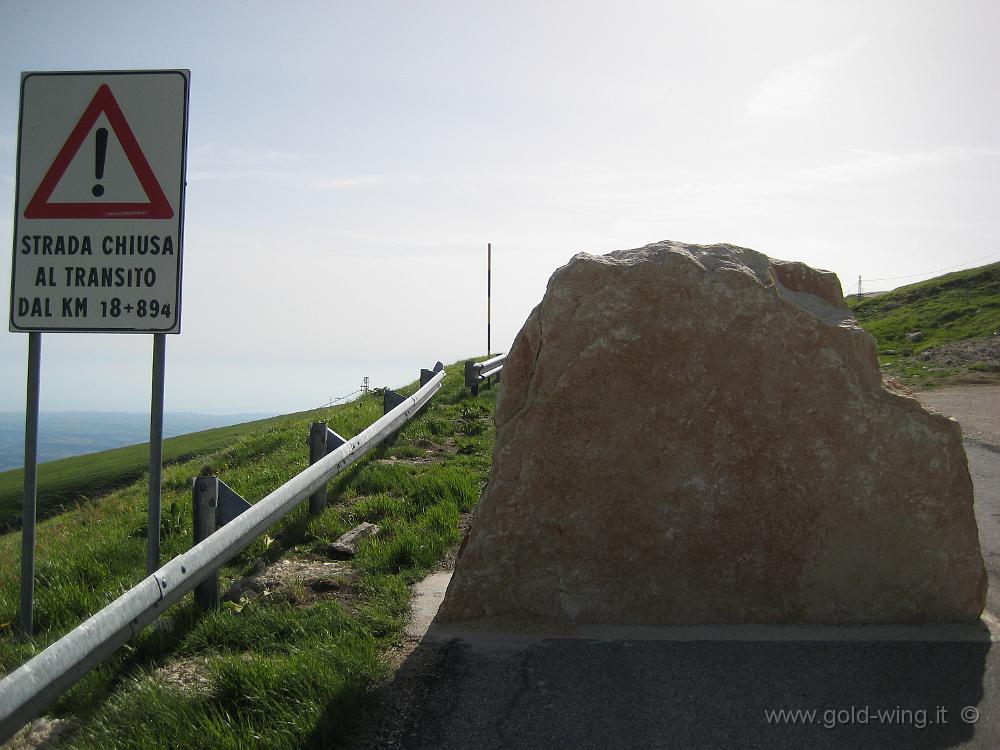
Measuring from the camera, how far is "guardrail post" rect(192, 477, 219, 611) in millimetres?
4438

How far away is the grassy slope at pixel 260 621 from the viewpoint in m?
3.19

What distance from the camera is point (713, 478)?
170 inches

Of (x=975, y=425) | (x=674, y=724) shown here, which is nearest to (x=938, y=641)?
(x=674, y=724)

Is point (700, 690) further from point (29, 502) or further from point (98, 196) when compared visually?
point (98, 196)

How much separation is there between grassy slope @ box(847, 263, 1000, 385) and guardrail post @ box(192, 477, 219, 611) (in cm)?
1785

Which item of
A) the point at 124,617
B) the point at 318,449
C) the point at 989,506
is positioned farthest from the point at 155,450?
the point at 989,506

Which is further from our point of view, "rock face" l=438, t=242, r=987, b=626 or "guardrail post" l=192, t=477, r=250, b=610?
"guardrail post" l=192, t=477, r=250, b=610

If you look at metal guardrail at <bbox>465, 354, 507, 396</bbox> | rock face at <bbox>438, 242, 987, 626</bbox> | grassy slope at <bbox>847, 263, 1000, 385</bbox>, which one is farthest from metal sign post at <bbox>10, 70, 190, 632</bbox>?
grassy slope at <bbox>847, 263, 1000, 385</bbox>

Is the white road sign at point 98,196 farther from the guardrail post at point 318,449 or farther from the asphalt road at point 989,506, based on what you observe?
the asphalt road at point 989,506

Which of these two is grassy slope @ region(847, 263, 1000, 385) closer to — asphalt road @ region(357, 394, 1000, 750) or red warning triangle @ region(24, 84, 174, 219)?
asphalt road @ region(357, 394, 1000, 750)

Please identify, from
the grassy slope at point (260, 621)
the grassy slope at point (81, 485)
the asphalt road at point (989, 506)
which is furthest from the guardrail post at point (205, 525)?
the grassy slope at point (81, 485)

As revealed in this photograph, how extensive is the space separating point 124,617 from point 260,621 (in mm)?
1028

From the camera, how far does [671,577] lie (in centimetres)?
430

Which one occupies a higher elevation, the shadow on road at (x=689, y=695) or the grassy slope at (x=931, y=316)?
the grassy slope at (x=931, y=316)
